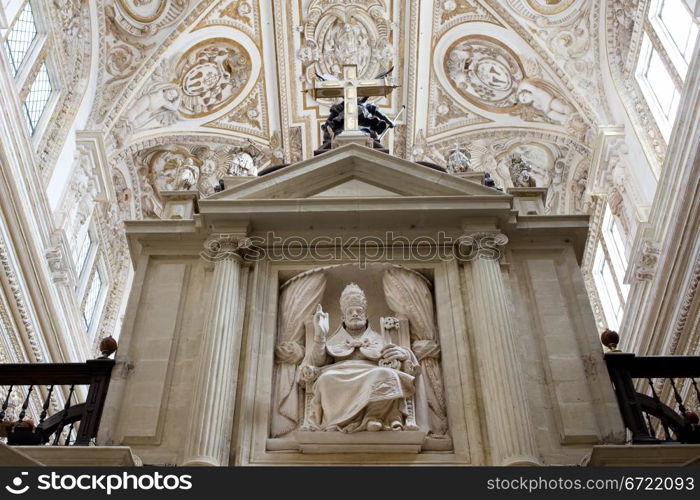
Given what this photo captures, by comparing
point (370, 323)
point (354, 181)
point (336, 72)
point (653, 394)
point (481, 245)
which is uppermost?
point (336, 72)

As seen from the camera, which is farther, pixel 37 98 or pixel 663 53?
pixel 37 98

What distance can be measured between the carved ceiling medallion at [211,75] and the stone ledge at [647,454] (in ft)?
51.4

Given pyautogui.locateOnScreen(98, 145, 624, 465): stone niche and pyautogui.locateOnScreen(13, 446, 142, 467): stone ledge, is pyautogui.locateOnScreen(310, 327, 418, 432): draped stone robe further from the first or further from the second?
pyautogui.locateOnScreen(13, 446, 142, 467): stone ledge

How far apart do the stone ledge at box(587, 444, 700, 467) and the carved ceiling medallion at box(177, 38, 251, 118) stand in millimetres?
15677

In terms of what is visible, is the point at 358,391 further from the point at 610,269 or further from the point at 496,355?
the point at 610,269

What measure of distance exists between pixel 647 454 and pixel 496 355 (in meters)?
1.43

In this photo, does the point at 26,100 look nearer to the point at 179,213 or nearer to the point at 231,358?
the point at 179,213

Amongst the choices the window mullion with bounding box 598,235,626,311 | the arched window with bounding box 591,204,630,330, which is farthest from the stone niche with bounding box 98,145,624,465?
the arched window with bounding box 591,204,630,330

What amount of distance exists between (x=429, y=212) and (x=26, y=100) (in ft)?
30.3

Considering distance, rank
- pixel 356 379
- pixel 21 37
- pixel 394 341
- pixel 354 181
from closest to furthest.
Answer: pixel 356 379
pixel 394 341
pixel 354 181
pixel 21 37

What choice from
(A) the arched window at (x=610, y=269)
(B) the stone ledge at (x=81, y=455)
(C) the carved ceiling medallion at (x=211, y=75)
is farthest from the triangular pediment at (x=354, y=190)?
(C) the carved ceiling medallion at (x=211, y=75)

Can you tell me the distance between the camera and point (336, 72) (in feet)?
67.8

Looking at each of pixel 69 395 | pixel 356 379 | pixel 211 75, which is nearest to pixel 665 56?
pixel 356 379
